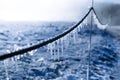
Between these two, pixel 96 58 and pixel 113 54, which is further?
pixel 113 54

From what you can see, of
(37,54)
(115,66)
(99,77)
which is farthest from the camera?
(37,54)

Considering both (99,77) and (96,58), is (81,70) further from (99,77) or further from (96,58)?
(96,58)

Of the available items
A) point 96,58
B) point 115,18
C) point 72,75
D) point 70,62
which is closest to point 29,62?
point 70,62

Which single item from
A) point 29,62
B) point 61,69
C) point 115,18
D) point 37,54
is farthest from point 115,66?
point 115,18

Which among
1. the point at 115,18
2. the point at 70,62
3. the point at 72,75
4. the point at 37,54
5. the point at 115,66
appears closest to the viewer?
the point at 72,75

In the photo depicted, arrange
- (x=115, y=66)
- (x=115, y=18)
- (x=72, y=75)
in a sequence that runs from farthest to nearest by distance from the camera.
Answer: (x=115, y=18)
(x=115, y=66)
(x=72, y=75)

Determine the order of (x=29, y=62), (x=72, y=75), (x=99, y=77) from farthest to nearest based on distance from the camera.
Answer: (x=29, y=62), (x=72, y=75), (x=99, y=77)

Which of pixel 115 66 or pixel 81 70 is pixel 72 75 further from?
pixel 115 66

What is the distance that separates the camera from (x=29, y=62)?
11.9m

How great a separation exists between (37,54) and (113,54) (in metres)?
3.99

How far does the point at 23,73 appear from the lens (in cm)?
982

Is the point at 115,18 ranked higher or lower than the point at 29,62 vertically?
higher

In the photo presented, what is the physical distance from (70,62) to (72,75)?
2.51m

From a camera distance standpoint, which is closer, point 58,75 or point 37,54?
point 58,75
